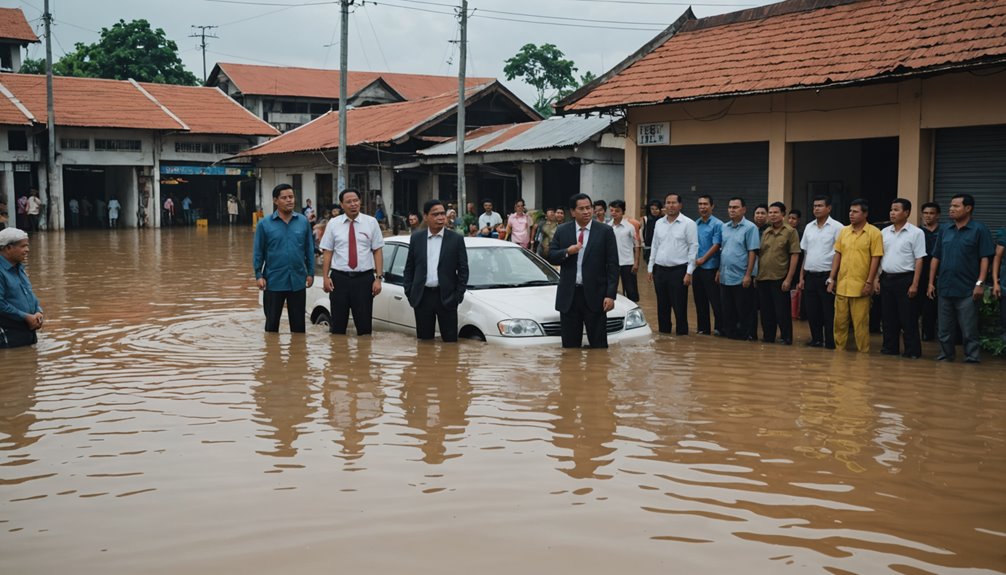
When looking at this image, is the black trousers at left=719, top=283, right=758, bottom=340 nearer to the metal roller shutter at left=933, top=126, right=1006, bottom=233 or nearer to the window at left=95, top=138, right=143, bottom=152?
the metal roller shutter at left=933, top=126, right=1006, bottom=233

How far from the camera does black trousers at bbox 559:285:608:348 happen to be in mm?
9680

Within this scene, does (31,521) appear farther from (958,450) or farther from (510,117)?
(510,117)

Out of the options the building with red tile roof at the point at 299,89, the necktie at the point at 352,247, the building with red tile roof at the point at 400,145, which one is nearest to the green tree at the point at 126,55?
the building with red tile roof at the point at 299,89

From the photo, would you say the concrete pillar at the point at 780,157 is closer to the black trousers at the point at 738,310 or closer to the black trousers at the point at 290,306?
the black trousers at the point at 738,310

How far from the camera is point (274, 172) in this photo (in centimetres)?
4797

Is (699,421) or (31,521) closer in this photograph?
(31,521)

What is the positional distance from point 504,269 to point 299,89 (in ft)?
157

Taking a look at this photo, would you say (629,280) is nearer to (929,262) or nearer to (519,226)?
(929,262)

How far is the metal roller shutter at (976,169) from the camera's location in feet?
44.3

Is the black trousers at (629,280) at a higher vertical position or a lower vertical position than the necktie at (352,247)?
→ lower

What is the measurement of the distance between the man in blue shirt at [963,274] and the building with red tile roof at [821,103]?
357cm

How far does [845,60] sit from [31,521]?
1362 cm

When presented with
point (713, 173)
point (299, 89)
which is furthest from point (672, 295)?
point (299, 89)

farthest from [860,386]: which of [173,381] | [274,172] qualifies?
[274,172]
